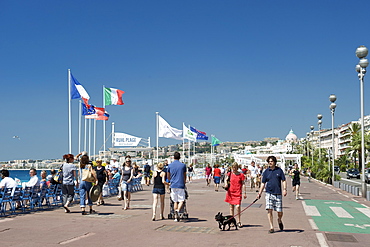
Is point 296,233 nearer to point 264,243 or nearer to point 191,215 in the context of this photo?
point 264,243

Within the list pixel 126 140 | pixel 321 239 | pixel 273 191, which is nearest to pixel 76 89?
pixel 126 140

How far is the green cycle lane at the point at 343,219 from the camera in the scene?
11.1 meters

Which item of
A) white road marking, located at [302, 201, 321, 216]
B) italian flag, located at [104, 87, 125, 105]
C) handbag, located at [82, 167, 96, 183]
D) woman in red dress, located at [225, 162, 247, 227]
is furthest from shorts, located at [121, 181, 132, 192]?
italian flag, located at [104, 87, 125, 105]

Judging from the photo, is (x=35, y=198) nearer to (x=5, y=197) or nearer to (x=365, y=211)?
(x=5, y=197)

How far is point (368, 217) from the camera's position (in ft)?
45.0

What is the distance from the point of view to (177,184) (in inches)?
470

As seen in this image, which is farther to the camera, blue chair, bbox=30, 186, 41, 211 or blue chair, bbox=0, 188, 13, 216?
blue chair, bbox=30, 186, 41, 211

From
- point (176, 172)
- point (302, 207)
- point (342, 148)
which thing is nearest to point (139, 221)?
point (176, 172)

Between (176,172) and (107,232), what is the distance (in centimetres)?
270

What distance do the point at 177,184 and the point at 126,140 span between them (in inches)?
1054

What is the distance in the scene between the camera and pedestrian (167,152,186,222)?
11.9 meters

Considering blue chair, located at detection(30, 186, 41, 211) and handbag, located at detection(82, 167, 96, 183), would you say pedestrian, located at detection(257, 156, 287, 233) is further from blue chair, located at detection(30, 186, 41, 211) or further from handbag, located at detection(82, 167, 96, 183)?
blue chair, located at detection(30, 186, 41, 211)

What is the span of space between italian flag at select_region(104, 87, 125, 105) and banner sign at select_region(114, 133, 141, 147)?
21.8 ft

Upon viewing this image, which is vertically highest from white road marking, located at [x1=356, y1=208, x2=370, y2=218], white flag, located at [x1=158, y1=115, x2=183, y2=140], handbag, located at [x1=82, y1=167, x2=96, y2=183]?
white flag, located at [x1=158, y1=115, x2=183, y2=140]
